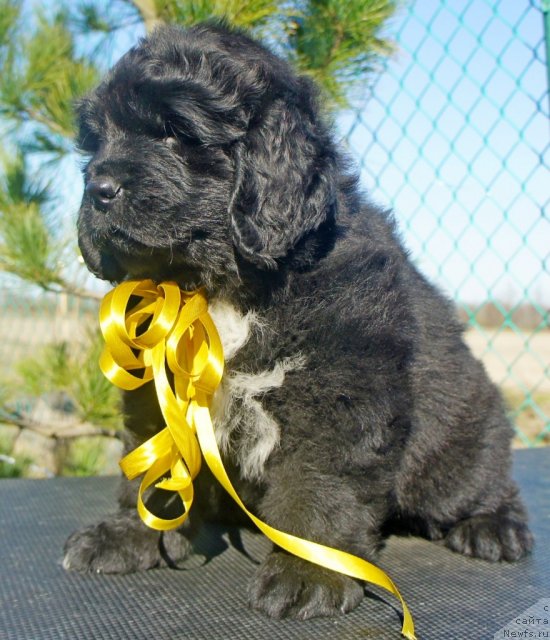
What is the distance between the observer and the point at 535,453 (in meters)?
3.97

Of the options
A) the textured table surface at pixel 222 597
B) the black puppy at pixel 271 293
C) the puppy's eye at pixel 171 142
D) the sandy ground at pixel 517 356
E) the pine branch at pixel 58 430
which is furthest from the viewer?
the sandy ground at pixel 517 356

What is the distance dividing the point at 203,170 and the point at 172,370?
0.58 m

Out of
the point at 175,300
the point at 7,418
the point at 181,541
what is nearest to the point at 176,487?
the point at 181,541

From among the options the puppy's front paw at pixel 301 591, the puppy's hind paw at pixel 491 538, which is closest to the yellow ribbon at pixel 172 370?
the puppy's front paw at pixel 301 591

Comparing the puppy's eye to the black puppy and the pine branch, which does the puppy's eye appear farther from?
the pine branch

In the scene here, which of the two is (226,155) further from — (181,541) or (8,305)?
(8,305)

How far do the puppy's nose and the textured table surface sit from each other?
1.08m

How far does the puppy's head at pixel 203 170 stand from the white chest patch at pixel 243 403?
14 cm

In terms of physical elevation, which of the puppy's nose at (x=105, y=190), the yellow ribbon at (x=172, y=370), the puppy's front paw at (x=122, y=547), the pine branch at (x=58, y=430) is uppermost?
the puppy's nose at (x=105, y=190)

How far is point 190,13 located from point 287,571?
8.99 feet

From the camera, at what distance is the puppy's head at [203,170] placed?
1.96 metres

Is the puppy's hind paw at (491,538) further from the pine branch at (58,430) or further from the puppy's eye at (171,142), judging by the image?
the pine branch at (58,430)

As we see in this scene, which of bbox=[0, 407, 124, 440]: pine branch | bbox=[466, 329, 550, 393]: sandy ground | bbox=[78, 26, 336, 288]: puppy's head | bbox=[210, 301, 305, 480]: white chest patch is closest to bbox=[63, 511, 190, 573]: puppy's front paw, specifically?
bbox=[210, 301, 305, 480]: white chest patch

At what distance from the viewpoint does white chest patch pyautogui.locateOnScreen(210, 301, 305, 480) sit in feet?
6.42
